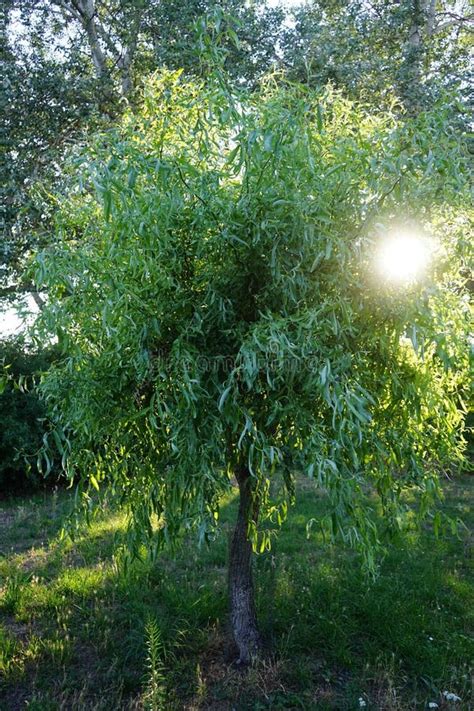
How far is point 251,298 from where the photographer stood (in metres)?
2.98

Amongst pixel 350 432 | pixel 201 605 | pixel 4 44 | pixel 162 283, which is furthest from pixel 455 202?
pixel 4 44

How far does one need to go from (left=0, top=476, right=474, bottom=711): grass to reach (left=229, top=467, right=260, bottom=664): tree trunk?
12 centimetres

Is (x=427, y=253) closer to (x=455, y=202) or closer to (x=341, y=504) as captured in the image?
(x=455, y=202)

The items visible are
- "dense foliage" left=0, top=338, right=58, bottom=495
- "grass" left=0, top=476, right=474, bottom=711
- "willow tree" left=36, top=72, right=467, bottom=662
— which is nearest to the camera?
"willow tree" left=36, top=72, right=467, bottom=662

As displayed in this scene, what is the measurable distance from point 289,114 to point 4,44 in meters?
9.06

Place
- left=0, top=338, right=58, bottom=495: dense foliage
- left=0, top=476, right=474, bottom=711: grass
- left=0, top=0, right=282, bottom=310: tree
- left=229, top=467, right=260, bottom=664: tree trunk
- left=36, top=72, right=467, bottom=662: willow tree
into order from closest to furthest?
left=36, top=72, right=467, bottom=662: willow tree
left=0, top=476, right=474, bottom=711: grass
left=229, top=467, right=260, bottom=664: tree trunk
left=0, top=338, right=58, bottom=495: dense foliage
left=0, top=0, right=282, bottom=310: tree

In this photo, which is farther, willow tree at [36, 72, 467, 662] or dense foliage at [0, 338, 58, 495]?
dense foliage at [0, 338, 58, 495]

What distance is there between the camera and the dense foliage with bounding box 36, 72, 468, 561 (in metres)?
2.53

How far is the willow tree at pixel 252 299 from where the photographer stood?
8.29 ft

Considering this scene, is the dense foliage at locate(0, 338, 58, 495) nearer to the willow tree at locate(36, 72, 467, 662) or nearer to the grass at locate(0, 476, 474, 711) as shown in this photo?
the grass at locate(0, 476, 474, 711)

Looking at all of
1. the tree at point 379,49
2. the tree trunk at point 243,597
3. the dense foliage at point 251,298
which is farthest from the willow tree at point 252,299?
the tree at point 379,49

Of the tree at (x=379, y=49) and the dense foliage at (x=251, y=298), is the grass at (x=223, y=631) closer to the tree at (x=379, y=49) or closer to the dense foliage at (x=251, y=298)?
the dense foliage at (x=251, y=298)

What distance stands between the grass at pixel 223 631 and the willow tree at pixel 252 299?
0.97 meters

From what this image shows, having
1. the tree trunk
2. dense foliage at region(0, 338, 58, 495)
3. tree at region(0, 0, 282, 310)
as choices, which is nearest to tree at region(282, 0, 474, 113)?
tree at region(0, 0, 282, 310)
